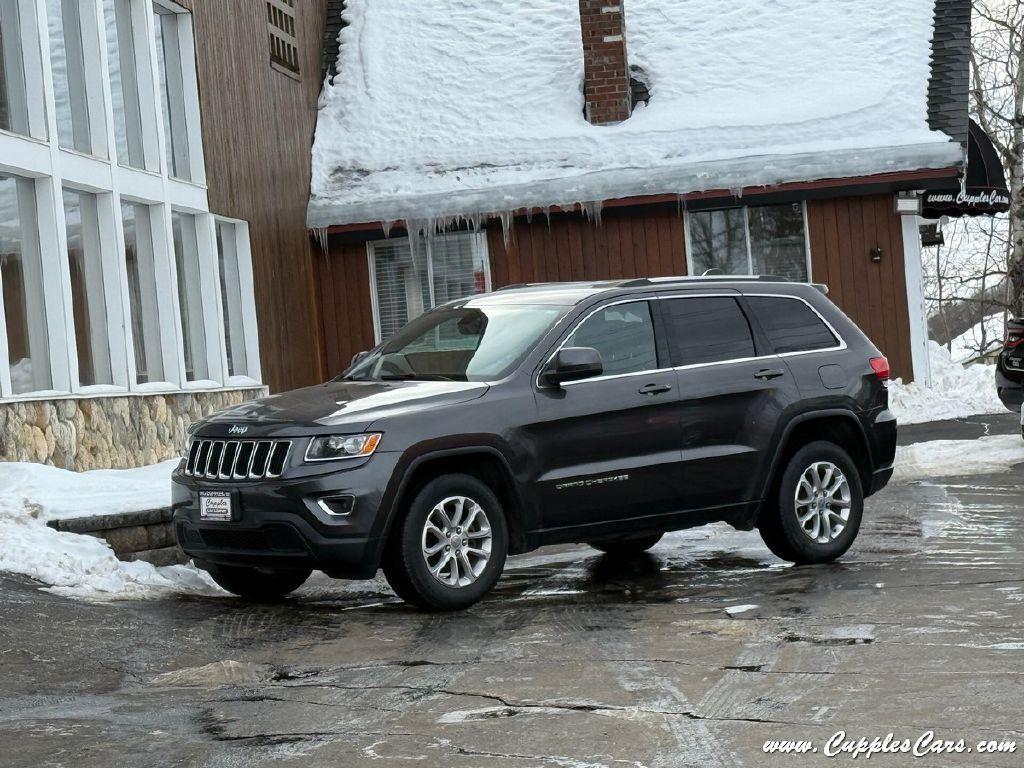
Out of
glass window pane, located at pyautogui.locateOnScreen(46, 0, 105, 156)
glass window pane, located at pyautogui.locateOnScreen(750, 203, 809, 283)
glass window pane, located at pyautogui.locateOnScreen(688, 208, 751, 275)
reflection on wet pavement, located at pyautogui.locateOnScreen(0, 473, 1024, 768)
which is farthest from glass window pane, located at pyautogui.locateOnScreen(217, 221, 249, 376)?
reflection on wet pavement, located at pyautogui.locateOnScreen(0, 473, 1024, 768)

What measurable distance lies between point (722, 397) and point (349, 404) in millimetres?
2328

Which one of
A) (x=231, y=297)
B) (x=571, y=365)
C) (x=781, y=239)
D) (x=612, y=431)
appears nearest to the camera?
(x=571, y=365)

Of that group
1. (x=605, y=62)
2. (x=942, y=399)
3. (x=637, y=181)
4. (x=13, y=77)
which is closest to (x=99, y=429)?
(x=13, y=77)

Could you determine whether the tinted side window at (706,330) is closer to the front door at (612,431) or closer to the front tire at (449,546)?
the front door at (612,431)

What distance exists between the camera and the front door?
7.96 meters

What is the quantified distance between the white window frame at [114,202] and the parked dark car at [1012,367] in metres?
Result: 8.83

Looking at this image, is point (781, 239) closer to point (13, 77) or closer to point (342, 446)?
point (13, 77)

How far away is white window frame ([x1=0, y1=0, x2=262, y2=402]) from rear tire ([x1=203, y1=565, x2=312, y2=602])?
4171 mm

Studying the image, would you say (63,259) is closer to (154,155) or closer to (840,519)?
(154,155)

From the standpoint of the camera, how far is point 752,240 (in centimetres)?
2092

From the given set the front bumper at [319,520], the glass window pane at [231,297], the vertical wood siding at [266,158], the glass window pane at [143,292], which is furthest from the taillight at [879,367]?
the glass window pane at [231,297]

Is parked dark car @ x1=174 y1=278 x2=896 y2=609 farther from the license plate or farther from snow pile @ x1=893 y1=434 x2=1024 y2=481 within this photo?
snow pile @ x1=893 y1=434 x2=1024 y2=481

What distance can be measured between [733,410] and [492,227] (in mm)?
12996

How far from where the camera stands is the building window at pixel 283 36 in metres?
20.1
